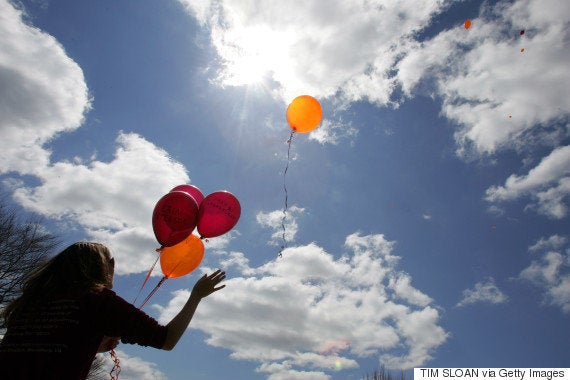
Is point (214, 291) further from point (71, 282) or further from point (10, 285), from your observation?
point (10, 285)

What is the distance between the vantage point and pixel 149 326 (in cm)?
192

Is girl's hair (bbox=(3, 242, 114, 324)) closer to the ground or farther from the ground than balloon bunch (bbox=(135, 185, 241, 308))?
closer to the ground

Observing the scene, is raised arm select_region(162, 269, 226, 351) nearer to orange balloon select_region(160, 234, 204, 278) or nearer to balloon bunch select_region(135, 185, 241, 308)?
balloon bunch select_region(135, 185, 241, 308)

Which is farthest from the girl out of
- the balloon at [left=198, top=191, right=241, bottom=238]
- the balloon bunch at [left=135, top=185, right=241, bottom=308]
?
the balloon at [left=198, top=191, right=241, bottom=238]

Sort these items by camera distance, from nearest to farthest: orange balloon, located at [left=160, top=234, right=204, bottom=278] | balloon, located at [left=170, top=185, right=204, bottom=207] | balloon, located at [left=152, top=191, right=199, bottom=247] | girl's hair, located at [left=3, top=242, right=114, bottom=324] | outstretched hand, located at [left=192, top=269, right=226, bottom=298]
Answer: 1. girl's hair, located at [left=3, top=242, right=114, bottom=324]
2. outstretched hand, located at [left=192, top=269, right=226, bottom=298]
3. balloon, located at [left=152, top=191, right=199, bottom=247]
4. orange balloon, located at [left=160, top=234, right=204, bottom=278]
5. balloon, located at [left=170, top=185, right=204, bottom=207]

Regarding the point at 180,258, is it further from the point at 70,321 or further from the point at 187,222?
the point at 70,321

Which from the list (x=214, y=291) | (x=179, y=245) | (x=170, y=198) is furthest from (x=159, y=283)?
(x=214, y=291)

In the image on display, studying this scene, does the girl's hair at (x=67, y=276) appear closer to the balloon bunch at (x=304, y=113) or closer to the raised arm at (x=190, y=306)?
the raised arm at (x=190, y=306)

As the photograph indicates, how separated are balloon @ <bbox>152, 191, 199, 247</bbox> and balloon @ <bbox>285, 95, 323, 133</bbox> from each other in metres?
3.21

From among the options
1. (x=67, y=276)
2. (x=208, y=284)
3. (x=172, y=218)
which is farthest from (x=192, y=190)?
(x=67, y=276)

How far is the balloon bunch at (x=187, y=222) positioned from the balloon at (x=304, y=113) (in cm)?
260

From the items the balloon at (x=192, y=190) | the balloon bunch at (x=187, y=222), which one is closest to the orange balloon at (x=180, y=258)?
the balloon bunch at (x=187, y=222)

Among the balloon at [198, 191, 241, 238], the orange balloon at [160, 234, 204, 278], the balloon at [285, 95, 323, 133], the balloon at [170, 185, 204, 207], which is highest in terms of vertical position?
the balloon at [285, 95, 323, 133]

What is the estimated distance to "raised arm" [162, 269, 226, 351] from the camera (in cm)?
200
